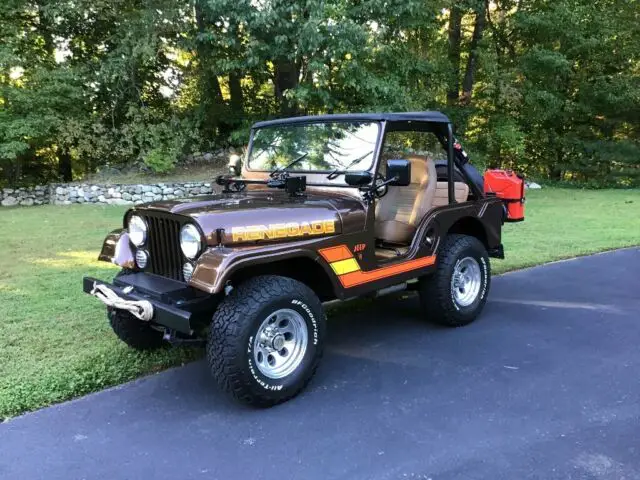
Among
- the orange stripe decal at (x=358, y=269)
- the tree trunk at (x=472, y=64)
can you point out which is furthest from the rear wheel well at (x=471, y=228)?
the tree trunk at (x=472, y=64)

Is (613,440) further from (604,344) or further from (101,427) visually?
(101,427)

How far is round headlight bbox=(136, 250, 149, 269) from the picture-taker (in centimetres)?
367

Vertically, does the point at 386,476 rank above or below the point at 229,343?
below

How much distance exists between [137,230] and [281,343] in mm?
1236

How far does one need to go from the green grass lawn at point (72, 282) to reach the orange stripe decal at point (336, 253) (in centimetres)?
136

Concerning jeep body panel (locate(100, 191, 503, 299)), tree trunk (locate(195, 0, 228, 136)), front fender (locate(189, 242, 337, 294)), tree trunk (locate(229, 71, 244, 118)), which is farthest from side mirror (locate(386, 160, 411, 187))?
tree trunk (locate(229, 71, 244, 118))

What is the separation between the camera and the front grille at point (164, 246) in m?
3.42

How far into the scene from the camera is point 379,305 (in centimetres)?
545

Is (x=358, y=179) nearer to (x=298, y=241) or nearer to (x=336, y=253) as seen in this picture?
(x=336, y=253)

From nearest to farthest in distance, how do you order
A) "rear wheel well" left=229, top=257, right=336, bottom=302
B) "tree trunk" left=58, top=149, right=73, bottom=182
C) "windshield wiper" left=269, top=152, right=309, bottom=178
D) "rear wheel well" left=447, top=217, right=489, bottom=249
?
"rear wheel well" left=229, top=257, right=336, bottom=302 < "windshield wiper" left=269, top=152, right=309, bottom=178 < "rear wheel well" left=447, top=217, right=489, bottom=249 < "tree trunk" left=58, top=149, right=73, bottom=182

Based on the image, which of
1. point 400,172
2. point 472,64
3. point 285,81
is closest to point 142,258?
point 400,172

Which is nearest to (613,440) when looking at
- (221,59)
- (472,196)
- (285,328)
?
(285,328)

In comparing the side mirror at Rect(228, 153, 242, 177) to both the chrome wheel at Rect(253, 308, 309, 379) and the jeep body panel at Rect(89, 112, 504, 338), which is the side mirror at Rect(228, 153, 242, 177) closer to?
the jeep body panel at Rect(89, 112, 504, 338)

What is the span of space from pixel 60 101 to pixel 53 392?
1361 centimetres
